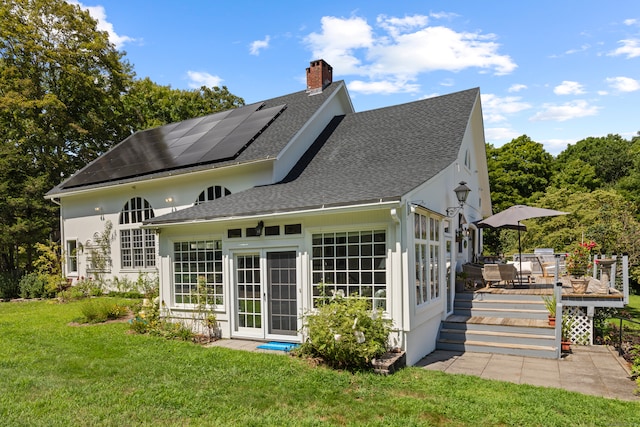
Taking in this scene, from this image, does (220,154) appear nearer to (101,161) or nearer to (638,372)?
(101,161)

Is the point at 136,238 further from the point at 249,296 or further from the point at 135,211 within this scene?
the point at 249,296

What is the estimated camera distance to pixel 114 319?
1127 cm

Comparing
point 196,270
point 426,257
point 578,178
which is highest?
point 578,178

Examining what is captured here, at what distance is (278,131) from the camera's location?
13047mm

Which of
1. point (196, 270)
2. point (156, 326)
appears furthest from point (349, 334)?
point (156, 326)

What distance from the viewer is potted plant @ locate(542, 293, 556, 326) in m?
8.69

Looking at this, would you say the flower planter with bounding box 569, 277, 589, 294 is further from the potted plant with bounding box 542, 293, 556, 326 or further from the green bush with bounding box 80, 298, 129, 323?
the green bush with bounding box 80, 298, 129, 323

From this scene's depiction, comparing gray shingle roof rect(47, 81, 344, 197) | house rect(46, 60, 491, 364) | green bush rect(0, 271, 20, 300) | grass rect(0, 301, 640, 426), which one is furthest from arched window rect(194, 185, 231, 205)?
green bush rect(0, 271, 20, 300)

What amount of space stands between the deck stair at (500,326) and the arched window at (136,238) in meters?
10.8

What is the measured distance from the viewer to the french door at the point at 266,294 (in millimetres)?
8336

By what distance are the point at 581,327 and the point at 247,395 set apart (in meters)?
7.62

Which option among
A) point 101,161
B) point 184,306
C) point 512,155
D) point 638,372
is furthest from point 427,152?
point 512,155

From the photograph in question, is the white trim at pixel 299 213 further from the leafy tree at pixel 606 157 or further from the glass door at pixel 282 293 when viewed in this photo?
the leafy tree at pixel 606 157

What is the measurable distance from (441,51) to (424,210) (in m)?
5.72
